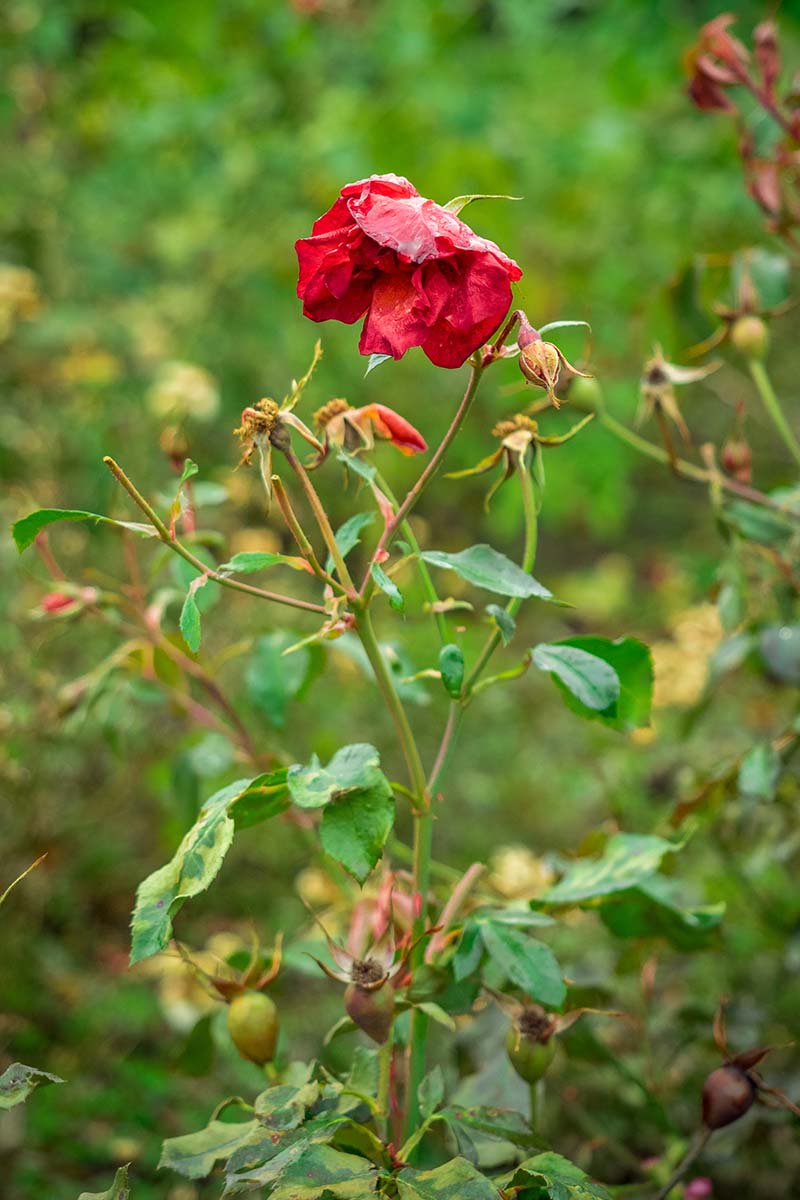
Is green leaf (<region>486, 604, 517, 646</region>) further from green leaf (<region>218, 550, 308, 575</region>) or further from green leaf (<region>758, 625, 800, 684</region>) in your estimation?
green leaf (<region>758, 625, 800, 684</region>)

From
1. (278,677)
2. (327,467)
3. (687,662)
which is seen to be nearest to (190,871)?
(278,677)

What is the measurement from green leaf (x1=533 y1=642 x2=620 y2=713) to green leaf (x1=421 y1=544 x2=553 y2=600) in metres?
0.05

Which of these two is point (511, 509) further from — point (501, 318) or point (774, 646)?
point (501, 318)

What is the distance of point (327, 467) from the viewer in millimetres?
1870

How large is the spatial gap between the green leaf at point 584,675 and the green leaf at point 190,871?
0.13 meters

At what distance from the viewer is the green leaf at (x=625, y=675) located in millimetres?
485

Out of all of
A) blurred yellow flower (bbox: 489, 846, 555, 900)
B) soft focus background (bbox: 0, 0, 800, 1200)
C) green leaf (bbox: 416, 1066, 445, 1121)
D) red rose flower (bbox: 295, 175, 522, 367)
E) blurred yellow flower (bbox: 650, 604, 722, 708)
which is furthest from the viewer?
blurred yellow flower (bbox: 650, 604, 722, 708)

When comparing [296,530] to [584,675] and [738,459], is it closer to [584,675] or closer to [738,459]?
[584,675]

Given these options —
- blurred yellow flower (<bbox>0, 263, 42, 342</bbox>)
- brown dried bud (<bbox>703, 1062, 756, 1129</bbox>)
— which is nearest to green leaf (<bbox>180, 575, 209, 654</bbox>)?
brown dried bud (<bbox>703, 1062, 756, 1129</bbox>)

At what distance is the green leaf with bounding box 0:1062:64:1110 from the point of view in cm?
38

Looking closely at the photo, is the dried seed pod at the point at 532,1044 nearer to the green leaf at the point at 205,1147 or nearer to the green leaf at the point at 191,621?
the green leaf at the point at 205,1147

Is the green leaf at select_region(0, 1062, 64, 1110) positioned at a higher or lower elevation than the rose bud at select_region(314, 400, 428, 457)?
lower

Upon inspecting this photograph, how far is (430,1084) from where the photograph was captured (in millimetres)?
479

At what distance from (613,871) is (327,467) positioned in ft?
4.63
